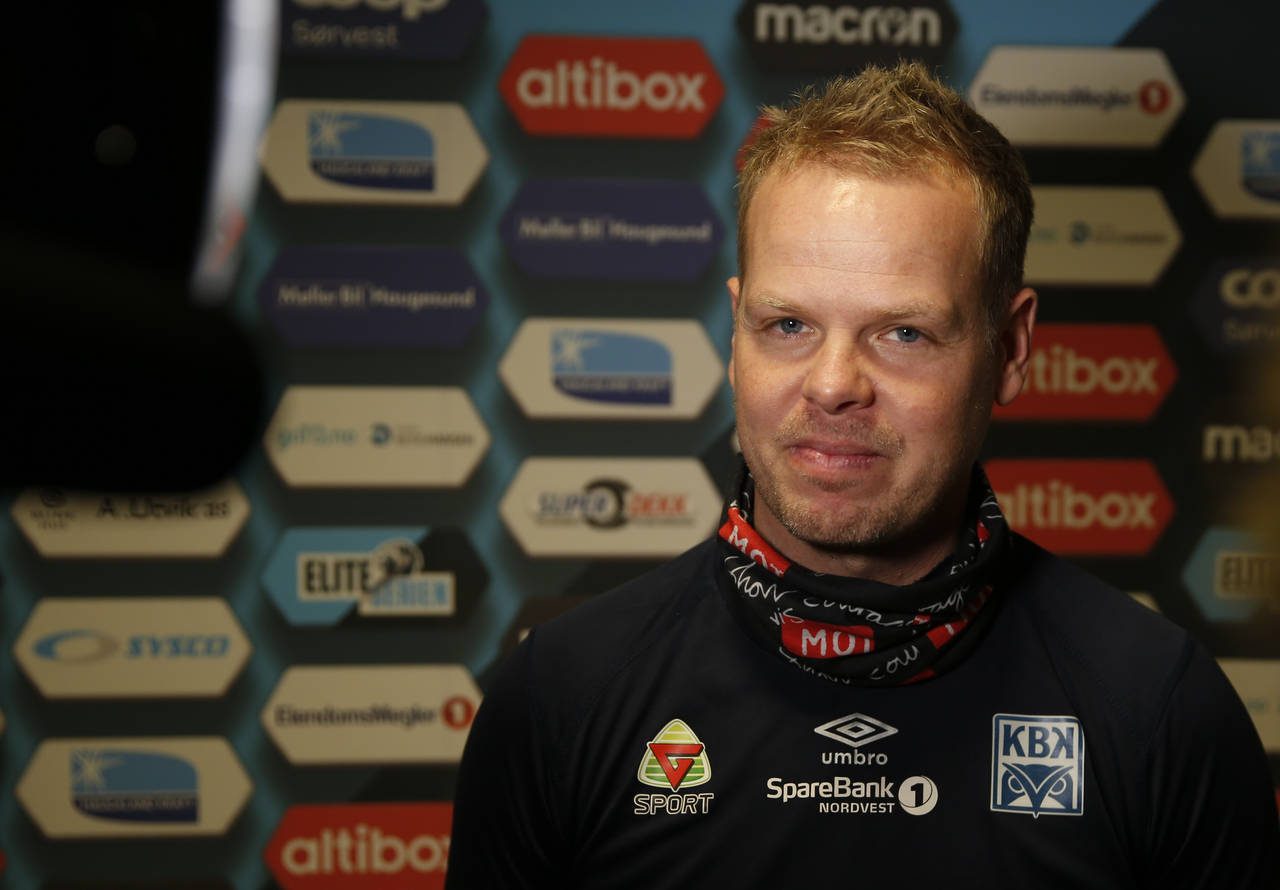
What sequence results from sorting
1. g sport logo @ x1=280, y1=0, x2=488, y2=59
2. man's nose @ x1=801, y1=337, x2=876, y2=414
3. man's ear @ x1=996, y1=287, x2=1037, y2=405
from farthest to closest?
g sport logo @ x1=280, y1=0, x2=488, y2=59 < man's ear @ x1=996, y1=287, x2=1037, y2=405 < man's nose @ x1=801, y1=337, x2=876, y2=414

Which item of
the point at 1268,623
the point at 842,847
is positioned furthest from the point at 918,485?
the point at 1268,623

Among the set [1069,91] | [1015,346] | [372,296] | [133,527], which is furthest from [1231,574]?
[133,527]

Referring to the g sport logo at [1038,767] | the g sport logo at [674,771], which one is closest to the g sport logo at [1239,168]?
the g sport logo at [1038,767]

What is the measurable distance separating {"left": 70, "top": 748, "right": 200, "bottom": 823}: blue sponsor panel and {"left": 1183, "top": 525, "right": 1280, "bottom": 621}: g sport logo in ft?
5.81

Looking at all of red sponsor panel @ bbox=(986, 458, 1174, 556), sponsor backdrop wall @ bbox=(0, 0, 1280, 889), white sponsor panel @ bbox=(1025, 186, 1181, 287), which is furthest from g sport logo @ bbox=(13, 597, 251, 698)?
white sponsor panel @ bbox=(1025, 186, 1181, 287)

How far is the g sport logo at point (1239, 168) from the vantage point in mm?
2012

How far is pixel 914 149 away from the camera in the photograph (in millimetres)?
972

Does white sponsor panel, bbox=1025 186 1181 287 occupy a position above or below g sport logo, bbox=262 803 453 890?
above

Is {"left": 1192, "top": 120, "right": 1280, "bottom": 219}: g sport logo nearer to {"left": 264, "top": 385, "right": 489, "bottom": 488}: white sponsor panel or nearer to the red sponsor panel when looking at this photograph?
the red sponsor panel

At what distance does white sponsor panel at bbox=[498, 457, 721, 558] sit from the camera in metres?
Result: 1.97

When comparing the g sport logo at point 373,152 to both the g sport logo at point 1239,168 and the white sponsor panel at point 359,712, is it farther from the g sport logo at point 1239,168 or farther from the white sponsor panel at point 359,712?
the g sport logo at point 1239,168

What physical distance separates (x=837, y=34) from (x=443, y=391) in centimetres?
90

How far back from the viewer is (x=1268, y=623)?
2043 mm

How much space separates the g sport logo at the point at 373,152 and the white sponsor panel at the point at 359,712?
2.63 feet
